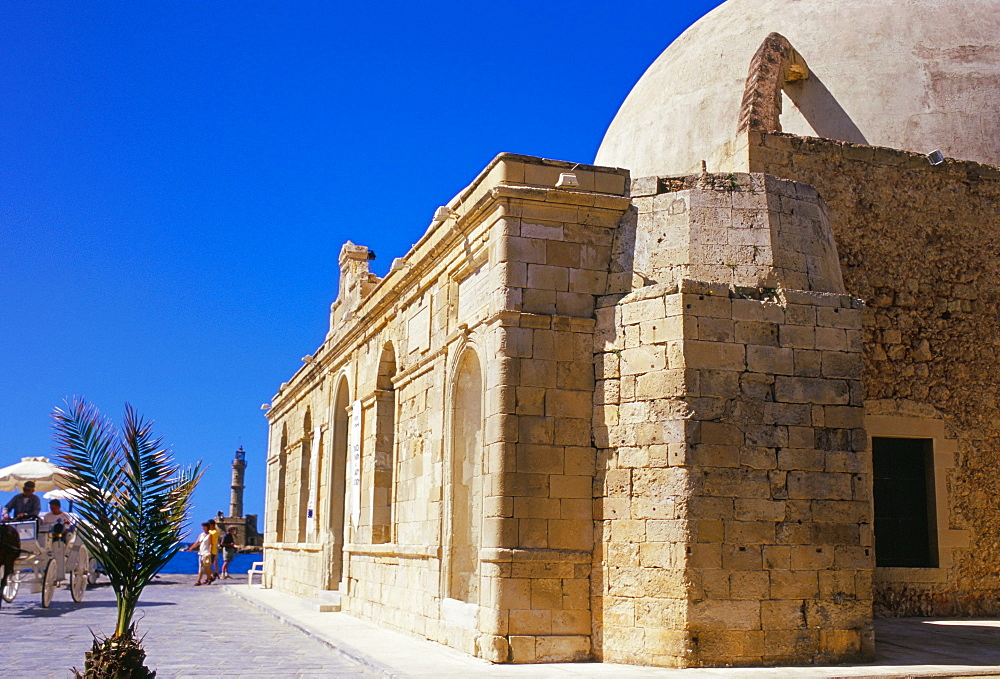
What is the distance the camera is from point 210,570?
901 inches

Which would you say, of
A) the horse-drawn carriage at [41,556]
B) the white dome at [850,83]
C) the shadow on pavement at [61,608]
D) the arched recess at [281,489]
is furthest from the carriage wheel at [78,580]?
the white dome at [850,83]

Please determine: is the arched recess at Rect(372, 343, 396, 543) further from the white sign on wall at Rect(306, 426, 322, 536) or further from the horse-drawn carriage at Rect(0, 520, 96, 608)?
the white sign on wall at Rect(306, 426, 322, 536)

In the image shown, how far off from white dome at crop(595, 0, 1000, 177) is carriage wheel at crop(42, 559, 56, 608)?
9974 mm

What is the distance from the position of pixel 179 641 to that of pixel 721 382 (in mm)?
6194

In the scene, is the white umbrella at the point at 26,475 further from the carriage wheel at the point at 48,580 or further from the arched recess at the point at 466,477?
the arched recess at the point at 466,477

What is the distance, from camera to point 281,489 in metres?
22.4

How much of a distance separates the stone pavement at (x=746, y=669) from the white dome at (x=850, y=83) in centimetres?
594

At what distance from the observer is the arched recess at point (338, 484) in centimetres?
1538

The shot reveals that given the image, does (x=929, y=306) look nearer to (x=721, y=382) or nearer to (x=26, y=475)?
(x=721, y=382)

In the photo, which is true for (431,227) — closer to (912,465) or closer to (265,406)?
(912,465)

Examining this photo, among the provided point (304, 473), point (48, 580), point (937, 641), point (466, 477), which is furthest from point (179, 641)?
point (304, 473)

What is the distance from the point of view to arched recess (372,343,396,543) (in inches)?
503

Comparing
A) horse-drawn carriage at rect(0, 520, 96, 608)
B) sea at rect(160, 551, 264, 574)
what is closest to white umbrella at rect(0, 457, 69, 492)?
horse-drawn carriage at rect(0, 520, 96, 608)

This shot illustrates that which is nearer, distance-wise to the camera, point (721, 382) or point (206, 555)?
point (721, 382)
